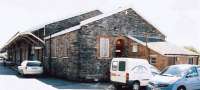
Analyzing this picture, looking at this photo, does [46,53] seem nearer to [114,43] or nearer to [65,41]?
[65,41]

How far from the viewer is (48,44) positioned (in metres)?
39.0

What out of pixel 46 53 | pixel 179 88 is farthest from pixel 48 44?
pixel 179 88

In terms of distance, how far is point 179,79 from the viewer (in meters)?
18.5

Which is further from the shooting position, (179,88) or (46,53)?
(46,53)

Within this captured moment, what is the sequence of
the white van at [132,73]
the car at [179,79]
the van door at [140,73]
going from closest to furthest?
the car at [179,79], the white van at [132,73], the van door at [140,73]

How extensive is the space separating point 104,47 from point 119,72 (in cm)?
813

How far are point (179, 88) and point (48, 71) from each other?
21.2 metres

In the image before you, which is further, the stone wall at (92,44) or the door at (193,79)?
the stone wall at (92,44)

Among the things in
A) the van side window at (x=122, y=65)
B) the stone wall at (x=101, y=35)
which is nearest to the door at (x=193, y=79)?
the van side window at (x=122, y=65)

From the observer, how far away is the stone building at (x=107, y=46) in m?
31.6

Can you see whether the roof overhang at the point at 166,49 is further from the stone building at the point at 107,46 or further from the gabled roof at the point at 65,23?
the gabled roof at the point at 65,23

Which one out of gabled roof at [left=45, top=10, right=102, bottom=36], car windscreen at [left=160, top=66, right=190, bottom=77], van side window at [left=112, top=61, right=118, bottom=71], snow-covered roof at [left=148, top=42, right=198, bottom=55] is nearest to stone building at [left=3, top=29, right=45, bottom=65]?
gabled roof at [left=45, top=10, right=102, bottom=36]

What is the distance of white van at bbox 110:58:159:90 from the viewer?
24.0m

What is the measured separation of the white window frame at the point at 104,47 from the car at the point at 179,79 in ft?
42.3
